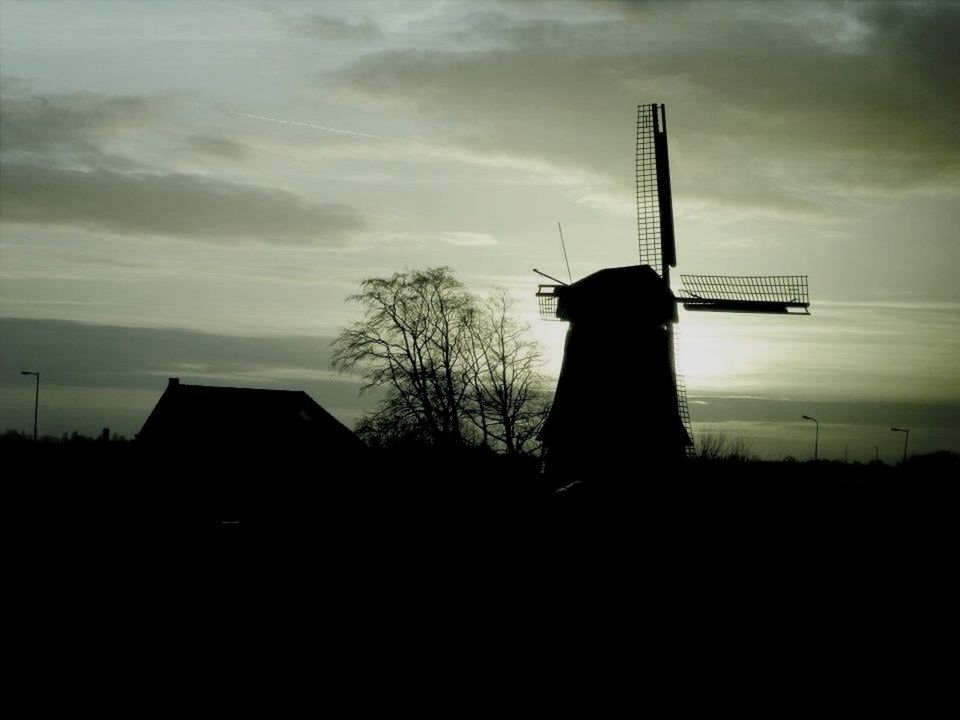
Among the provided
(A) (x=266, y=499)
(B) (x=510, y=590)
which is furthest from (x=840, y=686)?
(A) (x=266, y=499)

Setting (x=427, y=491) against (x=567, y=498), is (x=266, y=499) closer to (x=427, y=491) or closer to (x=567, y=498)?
(x=427, y=491)

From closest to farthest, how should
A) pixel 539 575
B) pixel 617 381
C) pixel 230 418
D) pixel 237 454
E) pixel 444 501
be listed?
pixel 539 575, pixel 444 501, pixel 617 381, pixel 237 454, pixel 230 418

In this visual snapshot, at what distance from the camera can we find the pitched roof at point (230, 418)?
43.2 meters

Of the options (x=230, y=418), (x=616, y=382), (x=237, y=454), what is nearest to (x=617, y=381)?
(x=616, y=382)

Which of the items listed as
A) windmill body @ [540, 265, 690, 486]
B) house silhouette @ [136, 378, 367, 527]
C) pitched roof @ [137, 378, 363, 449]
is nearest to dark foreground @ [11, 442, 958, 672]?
windmill body @ [540, 265, 690, 486]

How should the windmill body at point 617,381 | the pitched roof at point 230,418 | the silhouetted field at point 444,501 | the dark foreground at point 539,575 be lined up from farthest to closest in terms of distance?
the pitched roof at point 230,418 → the windmill body at point 617,381 → the silhouetted field at point 444,501 → the dark foreground at point 539,575

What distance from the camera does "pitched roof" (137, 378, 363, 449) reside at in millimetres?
43188

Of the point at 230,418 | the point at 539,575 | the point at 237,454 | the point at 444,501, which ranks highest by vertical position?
the point at 230,418

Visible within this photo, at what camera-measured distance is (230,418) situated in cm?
4362

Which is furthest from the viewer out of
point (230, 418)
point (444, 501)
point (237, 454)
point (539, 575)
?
point (230, 418)

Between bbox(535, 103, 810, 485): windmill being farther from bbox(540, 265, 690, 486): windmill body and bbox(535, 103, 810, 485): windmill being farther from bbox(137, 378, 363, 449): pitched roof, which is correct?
bbox(137, 378, 363, 449): pitched roof

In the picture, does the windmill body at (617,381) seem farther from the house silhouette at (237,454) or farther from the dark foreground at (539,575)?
the house silhouette at (237,454)

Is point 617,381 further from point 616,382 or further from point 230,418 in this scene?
point 230,418

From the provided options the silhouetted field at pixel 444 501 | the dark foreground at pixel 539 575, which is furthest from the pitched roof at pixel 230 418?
the dark foreground at pixel 539 575
